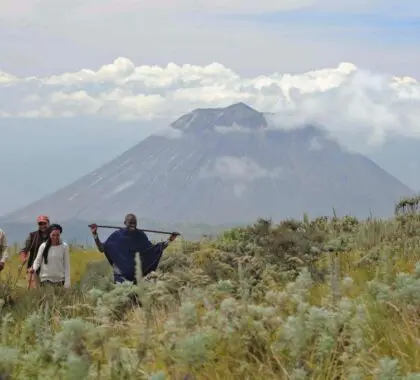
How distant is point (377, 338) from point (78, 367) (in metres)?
1.95

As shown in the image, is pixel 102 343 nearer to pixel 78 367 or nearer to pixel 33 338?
pixel 78 367

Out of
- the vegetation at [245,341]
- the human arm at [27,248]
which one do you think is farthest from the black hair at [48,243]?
the vegetation at [245,341]

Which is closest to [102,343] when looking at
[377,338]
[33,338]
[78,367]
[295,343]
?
[78,367]

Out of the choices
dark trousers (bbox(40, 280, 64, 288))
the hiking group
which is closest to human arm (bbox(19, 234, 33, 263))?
the hiking group

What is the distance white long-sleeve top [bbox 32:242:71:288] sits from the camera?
565 inches

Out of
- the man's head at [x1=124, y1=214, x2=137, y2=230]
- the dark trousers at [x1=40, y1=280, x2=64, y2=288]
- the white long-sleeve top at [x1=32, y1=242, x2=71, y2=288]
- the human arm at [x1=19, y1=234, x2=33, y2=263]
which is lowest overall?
the dark trousers at [x1=40, y1=280, x2=64, y2=288]

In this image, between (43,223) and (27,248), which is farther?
(27,248)

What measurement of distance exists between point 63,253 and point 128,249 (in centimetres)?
102

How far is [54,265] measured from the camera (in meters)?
14.4

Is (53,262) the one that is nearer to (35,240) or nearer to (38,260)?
(38,260)

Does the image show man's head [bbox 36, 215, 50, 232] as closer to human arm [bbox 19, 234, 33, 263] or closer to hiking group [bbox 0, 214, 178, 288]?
hiking group [bbox 0, 214, 178, 288]

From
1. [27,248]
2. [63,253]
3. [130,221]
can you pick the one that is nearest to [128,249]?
[130,221]

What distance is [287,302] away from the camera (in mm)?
5230

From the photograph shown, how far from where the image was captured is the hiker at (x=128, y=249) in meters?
14.7
